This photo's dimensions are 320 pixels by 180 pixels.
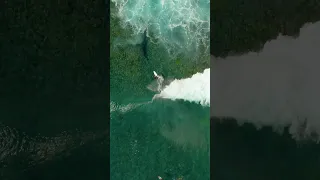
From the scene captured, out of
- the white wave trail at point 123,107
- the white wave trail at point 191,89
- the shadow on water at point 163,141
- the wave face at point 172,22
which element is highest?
the wave face at point 172,22

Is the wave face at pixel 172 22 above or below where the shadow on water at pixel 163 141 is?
above

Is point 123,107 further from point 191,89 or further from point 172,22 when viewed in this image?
point 172,22

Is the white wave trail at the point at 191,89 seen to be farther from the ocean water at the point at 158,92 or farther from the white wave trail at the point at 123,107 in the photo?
the white wave trail at the point at 123,107
